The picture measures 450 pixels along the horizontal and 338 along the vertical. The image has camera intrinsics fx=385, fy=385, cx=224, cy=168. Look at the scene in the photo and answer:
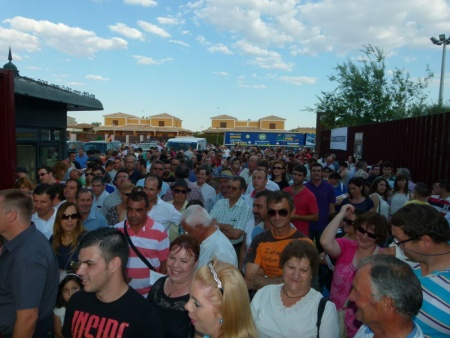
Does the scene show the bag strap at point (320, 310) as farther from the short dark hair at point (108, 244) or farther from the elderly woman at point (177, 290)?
the short dark hair at point (108, 244)

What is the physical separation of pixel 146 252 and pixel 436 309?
105 inches

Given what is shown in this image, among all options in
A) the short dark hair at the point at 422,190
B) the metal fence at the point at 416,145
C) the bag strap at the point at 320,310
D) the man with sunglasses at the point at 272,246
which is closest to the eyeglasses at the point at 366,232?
the man with sunglasses at the point at 272,246

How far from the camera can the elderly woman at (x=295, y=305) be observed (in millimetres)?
2699

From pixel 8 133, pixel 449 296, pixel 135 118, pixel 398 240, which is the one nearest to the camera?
pixel 449 296

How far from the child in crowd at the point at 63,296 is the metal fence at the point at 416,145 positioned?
8930 mm

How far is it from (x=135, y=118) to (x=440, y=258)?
8469 cm

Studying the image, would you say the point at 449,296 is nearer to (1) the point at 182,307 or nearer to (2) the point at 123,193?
(1) the point at 182,307

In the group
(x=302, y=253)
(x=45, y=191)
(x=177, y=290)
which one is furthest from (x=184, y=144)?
(x=302, y=253)

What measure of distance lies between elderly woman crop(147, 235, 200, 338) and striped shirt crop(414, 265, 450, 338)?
1529mm

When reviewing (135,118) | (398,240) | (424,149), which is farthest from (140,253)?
(135,118)

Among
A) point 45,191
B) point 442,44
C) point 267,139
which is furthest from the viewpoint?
point 267,139

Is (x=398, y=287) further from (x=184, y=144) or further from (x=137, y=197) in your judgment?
(x=184, y=144)

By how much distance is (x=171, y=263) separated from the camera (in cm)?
299

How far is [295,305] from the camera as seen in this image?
110 inches
